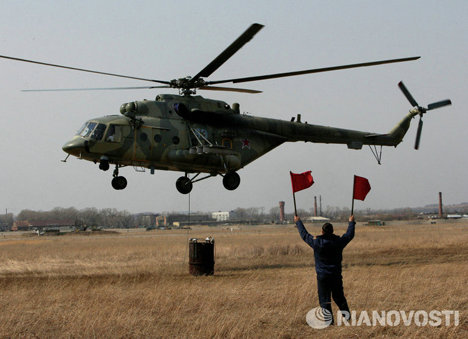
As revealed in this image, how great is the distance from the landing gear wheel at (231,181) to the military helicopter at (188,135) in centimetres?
4

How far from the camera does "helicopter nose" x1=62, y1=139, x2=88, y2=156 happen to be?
16.5m

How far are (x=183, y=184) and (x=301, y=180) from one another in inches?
335

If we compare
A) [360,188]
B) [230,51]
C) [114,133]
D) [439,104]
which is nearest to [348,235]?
[360,188]

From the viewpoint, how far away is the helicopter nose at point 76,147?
54.2ft

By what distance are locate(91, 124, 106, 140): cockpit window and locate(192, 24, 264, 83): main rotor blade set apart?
11.6ft

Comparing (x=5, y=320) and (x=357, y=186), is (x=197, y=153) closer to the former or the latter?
(x=357, y=186)

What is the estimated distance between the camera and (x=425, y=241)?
33.0 m

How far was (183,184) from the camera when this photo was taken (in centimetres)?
1914

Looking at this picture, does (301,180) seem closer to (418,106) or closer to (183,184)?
(183,184)

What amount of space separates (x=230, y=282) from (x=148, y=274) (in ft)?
11.8

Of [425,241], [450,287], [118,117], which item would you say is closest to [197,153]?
[118,117]

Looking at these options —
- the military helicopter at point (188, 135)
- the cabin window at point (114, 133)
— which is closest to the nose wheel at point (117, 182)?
the military helicopter at point (188, 135)

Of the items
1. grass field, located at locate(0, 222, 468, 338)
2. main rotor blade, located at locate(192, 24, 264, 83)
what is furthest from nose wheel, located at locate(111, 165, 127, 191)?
main rotor blade, located at locate(192, 24, 264, 83)

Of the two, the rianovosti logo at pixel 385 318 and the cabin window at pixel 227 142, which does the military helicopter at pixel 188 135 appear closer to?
the cabin window at pixel 227 142
